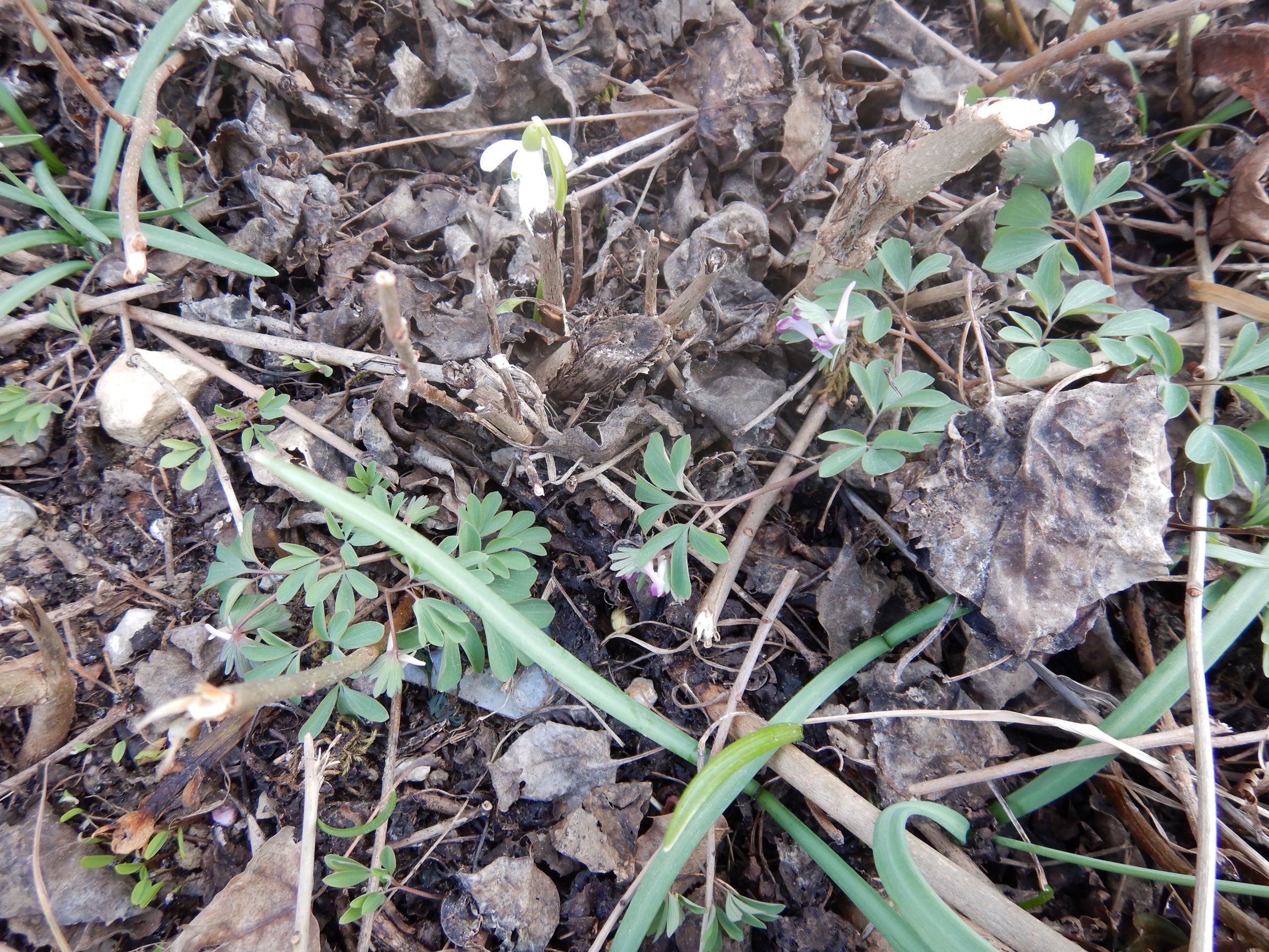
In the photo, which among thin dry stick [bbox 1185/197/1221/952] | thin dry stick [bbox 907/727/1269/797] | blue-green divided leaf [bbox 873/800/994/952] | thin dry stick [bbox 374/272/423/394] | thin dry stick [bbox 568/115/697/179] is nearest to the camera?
thin dry stick [bbox 374/272/423/394]

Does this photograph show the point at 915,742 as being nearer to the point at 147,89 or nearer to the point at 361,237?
the point at 361,237


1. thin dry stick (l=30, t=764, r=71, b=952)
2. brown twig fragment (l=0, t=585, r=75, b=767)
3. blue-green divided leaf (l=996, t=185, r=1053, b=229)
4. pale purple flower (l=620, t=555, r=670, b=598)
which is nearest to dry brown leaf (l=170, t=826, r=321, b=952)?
thin dry stick (l=30, t=764, r=71, b=952)

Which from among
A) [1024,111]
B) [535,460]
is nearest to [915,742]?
[535,460]

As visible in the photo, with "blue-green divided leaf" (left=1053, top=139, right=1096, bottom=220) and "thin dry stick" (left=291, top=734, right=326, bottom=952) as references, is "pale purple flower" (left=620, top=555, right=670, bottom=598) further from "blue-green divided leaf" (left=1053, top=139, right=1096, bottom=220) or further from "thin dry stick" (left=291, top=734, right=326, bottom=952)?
"blue-green divided leaf" (left=1053, top=139, right=1096, bottom=220)

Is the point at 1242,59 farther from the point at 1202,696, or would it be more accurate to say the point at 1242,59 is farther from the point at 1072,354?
the point at 1202,696

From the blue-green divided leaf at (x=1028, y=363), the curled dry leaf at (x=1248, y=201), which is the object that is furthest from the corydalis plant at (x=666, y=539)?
the curled dry leaf at (x=1248, y=201)

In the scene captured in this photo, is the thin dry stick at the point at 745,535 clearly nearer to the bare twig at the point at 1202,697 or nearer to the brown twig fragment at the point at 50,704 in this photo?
the bare twig at the point at 1202,697
